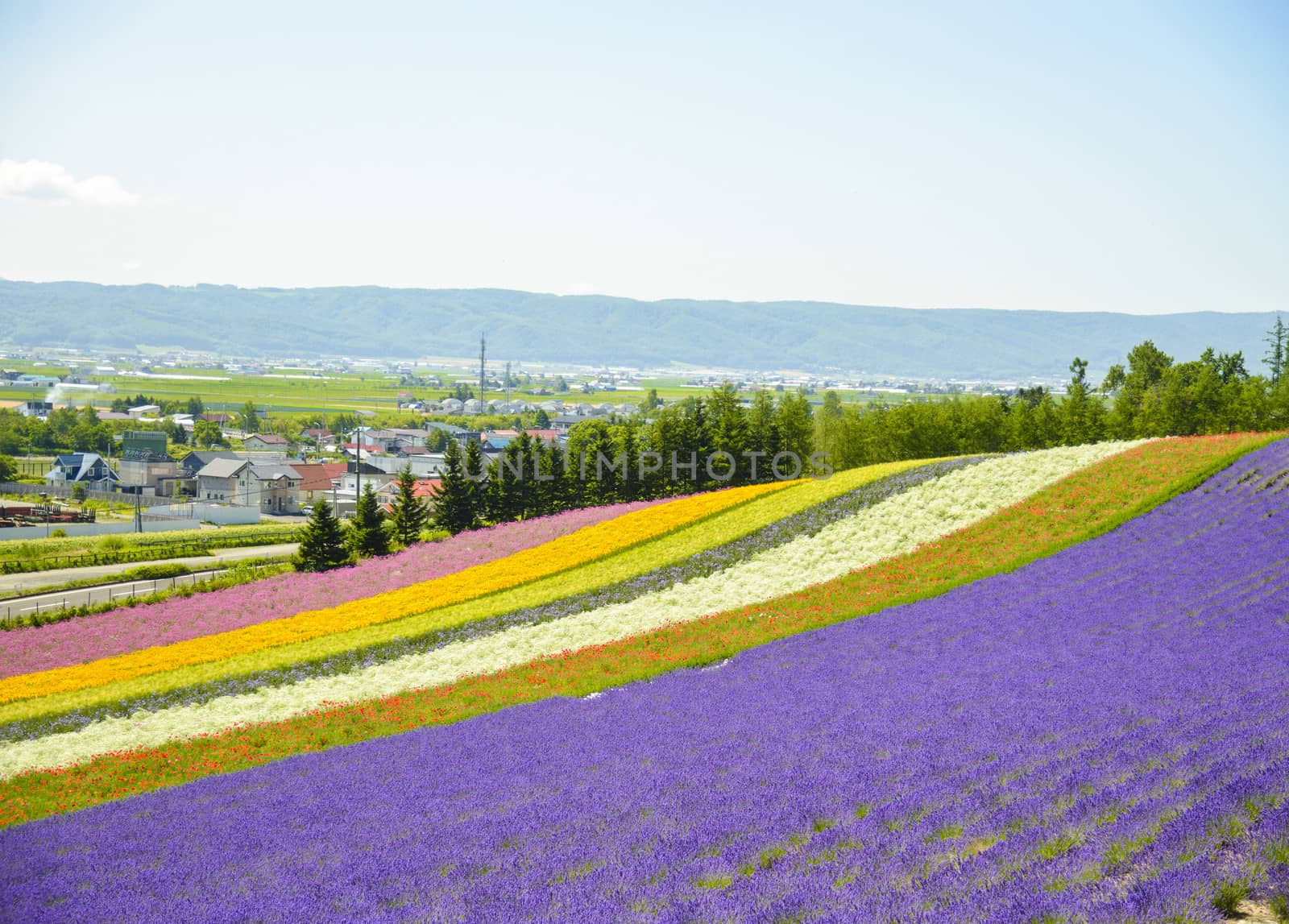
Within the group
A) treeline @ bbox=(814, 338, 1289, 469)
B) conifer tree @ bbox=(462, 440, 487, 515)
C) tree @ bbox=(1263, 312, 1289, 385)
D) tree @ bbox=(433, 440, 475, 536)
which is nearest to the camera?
tree @ bbox=(433, 440, 475, 536)

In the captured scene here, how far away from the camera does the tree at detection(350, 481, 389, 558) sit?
58.5 meters

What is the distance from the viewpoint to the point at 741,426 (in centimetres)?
7638

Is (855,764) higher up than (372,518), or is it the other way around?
(855,764)

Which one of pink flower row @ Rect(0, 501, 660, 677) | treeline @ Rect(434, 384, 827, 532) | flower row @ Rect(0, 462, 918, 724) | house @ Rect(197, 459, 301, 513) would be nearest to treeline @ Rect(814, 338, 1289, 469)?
treeline @ Rect(434, 384, 827, 532)

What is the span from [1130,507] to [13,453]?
192 metres

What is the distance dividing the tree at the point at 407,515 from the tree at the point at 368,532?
3.76 metres

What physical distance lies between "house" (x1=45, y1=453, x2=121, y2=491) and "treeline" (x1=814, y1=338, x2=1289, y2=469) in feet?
338

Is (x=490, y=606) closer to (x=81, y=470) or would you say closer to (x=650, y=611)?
(x=650, y=611)

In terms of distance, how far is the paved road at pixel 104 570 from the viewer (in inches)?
2111

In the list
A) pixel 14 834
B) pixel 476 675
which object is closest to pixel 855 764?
pixel 14 834

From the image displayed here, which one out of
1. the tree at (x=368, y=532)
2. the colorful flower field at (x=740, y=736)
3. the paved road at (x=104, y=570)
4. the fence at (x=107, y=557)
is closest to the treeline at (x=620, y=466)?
the tree at (x=368, y=532)

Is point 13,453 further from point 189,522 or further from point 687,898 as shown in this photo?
point 687,898

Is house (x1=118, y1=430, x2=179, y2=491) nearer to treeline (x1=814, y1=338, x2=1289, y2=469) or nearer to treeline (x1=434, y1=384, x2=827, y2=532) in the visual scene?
treeline (x1=434, y1=384, x2=827, y2=532)

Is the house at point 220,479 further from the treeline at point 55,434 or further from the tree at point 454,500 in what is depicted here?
the treeline at point 55,434
